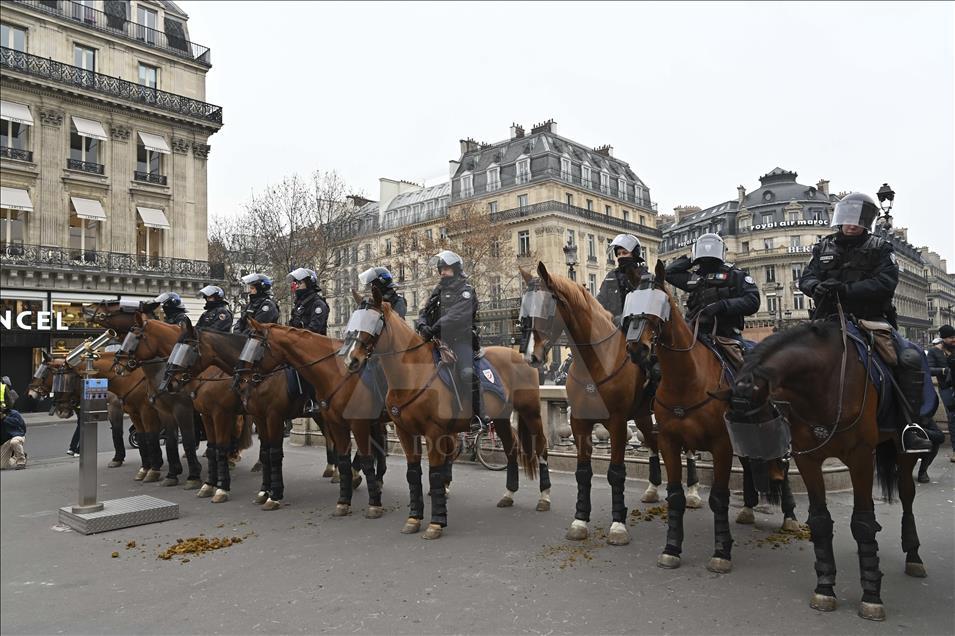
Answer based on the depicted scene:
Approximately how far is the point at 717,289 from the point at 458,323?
2791 millimetres

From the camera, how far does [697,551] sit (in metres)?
5.83

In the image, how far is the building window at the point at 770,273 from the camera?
6469 centimetres

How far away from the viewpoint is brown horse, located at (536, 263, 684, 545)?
6.15 meters

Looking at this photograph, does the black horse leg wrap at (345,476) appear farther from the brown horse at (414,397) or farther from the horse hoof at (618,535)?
the horse hoof at (618,535)

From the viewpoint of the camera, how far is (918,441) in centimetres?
464

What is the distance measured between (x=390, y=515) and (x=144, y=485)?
16.8 feet

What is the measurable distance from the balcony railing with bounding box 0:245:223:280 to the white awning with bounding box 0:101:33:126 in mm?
4938

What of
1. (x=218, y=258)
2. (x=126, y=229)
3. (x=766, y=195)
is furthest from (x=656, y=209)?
(x=126, y=229)

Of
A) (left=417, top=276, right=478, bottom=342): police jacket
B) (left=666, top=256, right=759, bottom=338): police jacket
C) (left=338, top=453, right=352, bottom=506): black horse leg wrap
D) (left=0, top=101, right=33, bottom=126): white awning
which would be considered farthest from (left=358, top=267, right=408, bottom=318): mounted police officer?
(left=0, top=101, right=33, bottom=126): white awning

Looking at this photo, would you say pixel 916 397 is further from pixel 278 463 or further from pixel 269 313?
pixel 269 313

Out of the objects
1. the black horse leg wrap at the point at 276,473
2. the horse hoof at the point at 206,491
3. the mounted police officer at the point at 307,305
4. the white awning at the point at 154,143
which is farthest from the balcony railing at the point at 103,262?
the black horse leg wrap at the point at 276,473

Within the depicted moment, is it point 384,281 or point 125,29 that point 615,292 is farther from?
point 125,29

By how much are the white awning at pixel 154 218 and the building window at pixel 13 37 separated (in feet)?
25.0

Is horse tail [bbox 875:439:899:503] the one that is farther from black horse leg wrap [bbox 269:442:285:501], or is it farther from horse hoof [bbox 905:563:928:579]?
black horse leg wrap [bbox 269:442:285:501]
